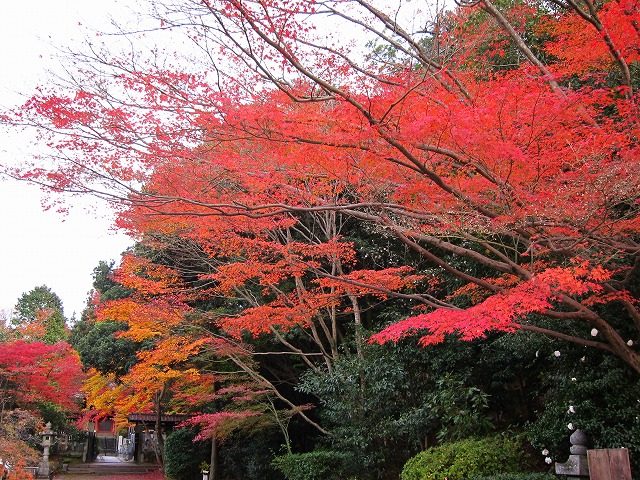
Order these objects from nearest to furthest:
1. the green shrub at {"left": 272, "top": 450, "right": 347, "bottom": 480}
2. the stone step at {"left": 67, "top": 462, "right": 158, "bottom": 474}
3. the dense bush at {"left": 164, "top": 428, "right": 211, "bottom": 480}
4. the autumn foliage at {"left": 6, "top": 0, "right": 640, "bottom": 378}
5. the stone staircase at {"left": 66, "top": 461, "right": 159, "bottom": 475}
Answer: the autumn foliage at {"left": 6, "top": 0, "right": 640, "bottom": 378}
the green shrub at {"left": 272, "top": 450, "right": 347, "bottom": 480}
the dense bush at {"left": 164, "top": 428, "right": 211, "bottom": 480}
the stone staircase at {"left": 66, "top": 461, "right": 159, "bottom": 475}
the stone step at {"left": 67, "top": 462, "right": 158, "bottom": 474}

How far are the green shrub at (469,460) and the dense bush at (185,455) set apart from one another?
46.3 ft

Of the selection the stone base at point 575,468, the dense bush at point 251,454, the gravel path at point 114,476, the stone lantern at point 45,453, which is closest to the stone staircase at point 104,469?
the gravel path at point 114,476

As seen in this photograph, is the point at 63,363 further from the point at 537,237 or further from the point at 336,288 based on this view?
the point at 537,237

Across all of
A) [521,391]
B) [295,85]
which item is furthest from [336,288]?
[295,85]

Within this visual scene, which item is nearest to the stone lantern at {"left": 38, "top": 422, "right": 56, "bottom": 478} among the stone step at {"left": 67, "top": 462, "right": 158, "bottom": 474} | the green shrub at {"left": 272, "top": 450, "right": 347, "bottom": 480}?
the stone step at {"left": 67, "top": 462, "right": 158, "bottom": 474}

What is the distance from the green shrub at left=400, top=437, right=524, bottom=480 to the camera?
9.20 metres

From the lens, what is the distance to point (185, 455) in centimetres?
2191

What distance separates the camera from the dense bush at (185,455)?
21.8m

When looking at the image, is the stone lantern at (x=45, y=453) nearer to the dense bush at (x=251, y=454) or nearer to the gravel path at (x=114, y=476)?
the gravel path at (x=114, y=476)

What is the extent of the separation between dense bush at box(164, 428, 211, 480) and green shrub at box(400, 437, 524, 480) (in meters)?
14.1

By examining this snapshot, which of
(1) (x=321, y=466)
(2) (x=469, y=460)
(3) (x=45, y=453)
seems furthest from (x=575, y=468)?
(3) (x=45, y=453)

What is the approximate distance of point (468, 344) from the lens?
1162 centimetres

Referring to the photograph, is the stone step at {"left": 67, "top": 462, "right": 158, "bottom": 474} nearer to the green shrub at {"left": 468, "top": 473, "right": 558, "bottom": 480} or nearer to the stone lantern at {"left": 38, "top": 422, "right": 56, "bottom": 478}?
the stone lantern at {"left": 38, "top": 422, "right": 56, "bottom": 478}

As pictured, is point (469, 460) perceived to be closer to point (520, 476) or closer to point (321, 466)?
point (520, 476)
